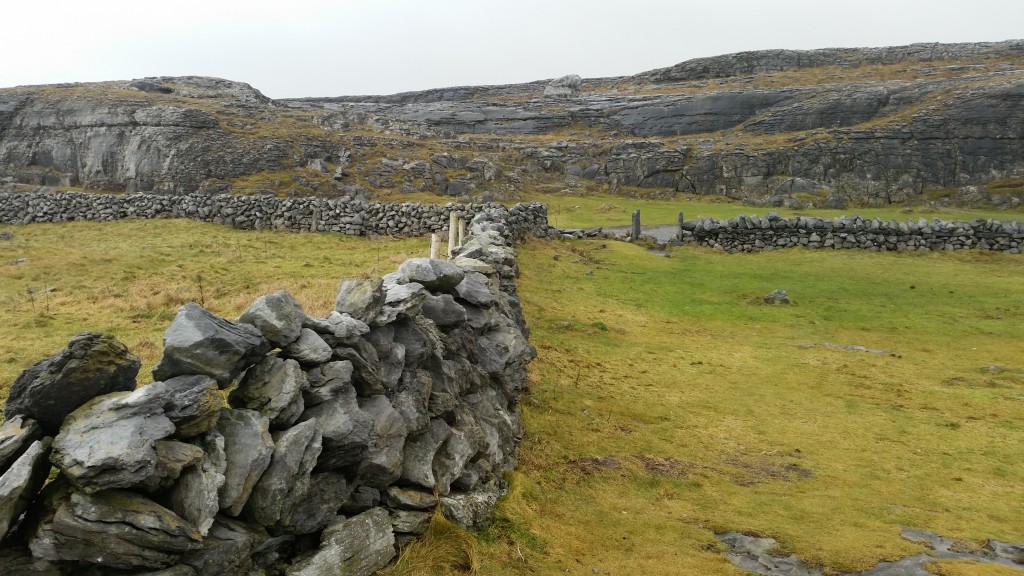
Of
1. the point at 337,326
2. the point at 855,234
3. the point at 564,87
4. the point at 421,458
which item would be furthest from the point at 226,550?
the point at 564,87

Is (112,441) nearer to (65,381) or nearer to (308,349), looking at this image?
(65,381)

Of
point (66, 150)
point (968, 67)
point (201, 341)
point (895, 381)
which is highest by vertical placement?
point (968, 67)

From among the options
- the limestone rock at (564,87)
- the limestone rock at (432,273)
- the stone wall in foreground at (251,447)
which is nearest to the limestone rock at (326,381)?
the stone wall in foreground at (251,447)

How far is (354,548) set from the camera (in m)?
5.53

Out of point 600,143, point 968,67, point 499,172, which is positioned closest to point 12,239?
point 499,172

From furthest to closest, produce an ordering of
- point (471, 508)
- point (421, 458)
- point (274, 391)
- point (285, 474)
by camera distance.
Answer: point (471, 508) → point (421, 458) → point (274, 391) → point (285, 474)

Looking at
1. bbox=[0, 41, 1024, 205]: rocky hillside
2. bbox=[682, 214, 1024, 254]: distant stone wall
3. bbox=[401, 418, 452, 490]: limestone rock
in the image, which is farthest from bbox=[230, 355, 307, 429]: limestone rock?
bbox=[0, 41, 1024, 205]: rocky hillside

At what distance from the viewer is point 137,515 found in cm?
396

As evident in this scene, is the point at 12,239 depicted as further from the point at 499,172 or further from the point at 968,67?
the point at 968,67

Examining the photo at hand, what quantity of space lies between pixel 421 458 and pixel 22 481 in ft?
11.8

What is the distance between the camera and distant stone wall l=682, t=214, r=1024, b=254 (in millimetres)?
32344

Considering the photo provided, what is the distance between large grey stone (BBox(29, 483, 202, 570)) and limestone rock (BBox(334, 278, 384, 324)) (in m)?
2.76

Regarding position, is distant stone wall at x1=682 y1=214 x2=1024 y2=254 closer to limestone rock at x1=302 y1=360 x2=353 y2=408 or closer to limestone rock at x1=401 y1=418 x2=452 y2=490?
limestone rock at x1=401 y1=418 x2=452 y2=490

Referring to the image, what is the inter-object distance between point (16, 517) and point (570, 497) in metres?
6.03
